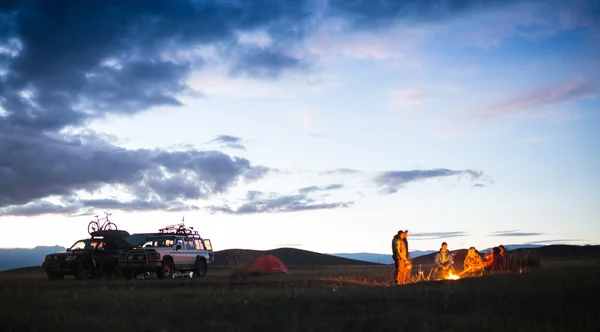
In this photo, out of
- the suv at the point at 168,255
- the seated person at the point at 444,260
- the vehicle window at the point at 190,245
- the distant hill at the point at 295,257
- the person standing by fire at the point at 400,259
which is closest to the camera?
the person standing by fire at the point at 400,259

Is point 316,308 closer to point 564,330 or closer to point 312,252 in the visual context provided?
point 564,330

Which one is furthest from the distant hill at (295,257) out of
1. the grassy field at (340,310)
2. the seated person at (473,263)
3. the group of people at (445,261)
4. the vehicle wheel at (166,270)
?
the grassy field at (340,310)

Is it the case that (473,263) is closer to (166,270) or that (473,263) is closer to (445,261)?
(445,261)

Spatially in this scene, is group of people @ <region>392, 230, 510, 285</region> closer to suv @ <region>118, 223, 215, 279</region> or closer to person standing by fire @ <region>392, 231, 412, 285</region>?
person standing by fire @ <region>392, 231, 412, 285</region>

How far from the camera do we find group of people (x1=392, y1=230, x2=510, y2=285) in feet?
75.4

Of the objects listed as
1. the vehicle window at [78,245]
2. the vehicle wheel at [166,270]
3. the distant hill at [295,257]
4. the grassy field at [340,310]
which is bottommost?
the grassy field at [340,310]

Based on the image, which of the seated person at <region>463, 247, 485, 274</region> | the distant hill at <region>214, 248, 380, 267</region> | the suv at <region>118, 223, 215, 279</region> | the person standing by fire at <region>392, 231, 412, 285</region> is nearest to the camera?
the person standing by fire at <region>392, 231, 412, 285</region>

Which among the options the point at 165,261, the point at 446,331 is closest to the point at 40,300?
the point at 446,331

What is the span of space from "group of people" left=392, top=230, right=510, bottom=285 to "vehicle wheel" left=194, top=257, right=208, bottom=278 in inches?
479

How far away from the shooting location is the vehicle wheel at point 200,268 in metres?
32.5

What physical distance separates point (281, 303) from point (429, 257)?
58.1m

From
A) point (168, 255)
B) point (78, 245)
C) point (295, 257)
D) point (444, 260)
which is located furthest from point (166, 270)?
point (295, 257)

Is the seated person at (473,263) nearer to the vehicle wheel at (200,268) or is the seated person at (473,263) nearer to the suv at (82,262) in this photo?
the vehicle wheel at (200,268)

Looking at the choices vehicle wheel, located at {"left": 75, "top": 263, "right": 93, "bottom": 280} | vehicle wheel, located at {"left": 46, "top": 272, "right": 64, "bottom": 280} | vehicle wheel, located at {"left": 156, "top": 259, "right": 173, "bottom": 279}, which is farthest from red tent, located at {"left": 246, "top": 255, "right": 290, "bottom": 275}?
vehicle wheel, located at {"left": 46, "top": 272, "right": 64, "bottom": 280}
